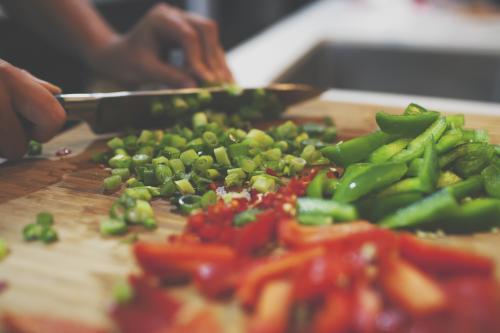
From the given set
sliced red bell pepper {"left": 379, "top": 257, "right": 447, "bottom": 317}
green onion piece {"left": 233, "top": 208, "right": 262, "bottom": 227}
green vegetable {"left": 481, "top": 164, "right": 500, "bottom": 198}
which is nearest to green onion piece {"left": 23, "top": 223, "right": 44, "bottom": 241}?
green onion piece {"left": 233, "top": 208, "right": 262, "bottom": 227}

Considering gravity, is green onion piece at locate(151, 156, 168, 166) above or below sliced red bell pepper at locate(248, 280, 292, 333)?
above

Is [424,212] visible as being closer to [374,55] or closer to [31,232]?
[31,232]

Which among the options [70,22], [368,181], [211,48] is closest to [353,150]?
[368,181]

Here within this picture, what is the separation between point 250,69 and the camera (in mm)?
2787

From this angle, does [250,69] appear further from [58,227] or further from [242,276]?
[242,276]

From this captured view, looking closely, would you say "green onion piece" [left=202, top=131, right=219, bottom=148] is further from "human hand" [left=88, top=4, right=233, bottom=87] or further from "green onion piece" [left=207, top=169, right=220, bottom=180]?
"human hand" [left=88, top=4, right=233, bottom=87]

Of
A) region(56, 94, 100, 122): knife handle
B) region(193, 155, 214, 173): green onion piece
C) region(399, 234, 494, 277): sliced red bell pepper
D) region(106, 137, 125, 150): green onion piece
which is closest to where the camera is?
region(399, 234, 494, 277): sliced red bell pepper

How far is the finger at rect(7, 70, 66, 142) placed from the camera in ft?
5.20

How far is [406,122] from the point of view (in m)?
1.60

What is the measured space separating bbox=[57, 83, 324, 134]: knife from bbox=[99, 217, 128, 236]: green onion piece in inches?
22.3

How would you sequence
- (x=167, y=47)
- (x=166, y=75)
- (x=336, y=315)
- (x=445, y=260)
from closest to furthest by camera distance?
(x=336, y=315) → (x=445, y=260) → (x=166, y=75) → (x=167, y=47)

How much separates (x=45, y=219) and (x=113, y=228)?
19 cm

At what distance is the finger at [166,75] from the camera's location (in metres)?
2.26

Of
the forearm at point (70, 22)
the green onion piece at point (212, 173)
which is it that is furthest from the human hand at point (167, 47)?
the green onion piece at point (212, 173)
